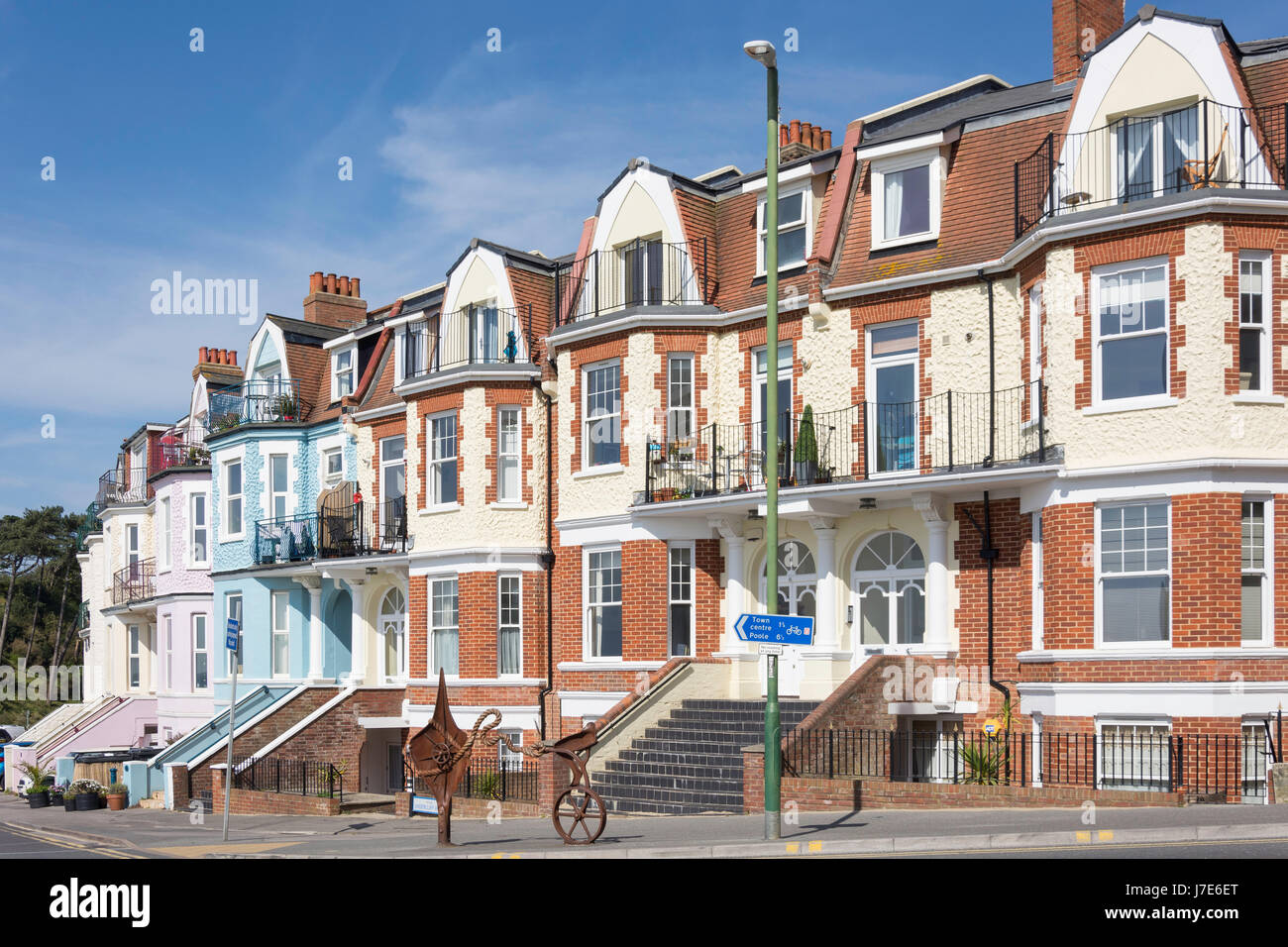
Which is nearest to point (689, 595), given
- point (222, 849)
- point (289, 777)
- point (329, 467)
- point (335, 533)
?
point (222, 849)

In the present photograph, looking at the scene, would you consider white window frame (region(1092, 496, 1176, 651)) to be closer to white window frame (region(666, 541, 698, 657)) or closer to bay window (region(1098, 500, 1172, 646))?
bay window (region(1098, 500, 1172, 646))

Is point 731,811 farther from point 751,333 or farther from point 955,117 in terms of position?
point 955,117

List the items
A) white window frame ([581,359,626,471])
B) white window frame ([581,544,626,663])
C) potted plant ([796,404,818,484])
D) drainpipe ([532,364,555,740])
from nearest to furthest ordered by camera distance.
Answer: potted plant ([796,404,818,484])
white window frame ([581,359,626,471])
white window frame ([581,544,626,663])
drainpipe ([532,364,555,740])

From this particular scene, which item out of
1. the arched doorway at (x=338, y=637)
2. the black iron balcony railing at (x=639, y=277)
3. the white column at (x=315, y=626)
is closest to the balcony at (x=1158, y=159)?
the black iron balcony railing at (x=639, y=277)

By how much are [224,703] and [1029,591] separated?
2394 cm

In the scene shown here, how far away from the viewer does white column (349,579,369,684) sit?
112 feet

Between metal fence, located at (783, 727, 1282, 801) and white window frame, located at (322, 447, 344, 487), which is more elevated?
white window frame, located at (322, 447, 344, 487)

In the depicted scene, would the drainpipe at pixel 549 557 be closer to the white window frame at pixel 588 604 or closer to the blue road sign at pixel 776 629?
the white window frame at pixel 588 604

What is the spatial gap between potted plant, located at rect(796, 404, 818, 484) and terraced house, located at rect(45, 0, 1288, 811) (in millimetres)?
61

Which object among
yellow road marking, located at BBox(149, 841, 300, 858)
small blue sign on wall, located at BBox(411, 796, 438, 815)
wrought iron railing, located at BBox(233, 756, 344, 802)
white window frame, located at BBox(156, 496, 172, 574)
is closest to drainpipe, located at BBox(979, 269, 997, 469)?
small blue sign on wall, located at BBox(411, 796, 438, 815)

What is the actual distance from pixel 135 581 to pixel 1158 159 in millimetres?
35712

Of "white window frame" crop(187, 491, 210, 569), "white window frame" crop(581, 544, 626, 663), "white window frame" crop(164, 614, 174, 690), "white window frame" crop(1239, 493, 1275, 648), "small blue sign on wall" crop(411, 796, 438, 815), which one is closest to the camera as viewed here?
"white window frame" crop(1239, 493, 1275, 648)

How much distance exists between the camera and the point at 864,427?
2350cm
